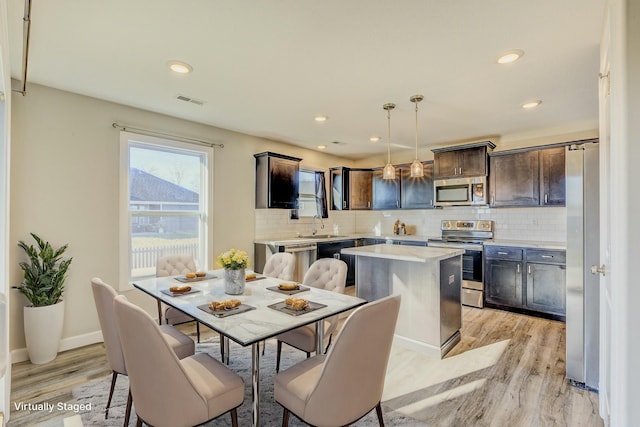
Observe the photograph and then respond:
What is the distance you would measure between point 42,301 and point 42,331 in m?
0.26

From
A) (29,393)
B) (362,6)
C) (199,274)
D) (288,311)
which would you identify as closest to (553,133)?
(362,6)

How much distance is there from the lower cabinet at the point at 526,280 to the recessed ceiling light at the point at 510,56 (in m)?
2.65

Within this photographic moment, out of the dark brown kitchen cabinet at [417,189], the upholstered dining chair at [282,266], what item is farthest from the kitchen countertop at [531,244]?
the upholstered dining chair at [282,266]

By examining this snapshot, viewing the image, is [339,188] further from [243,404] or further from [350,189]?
[243,404]

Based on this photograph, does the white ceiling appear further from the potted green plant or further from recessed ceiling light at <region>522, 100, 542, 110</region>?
the potted green plant

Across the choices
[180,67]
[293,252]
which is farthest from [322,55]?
[293,252]

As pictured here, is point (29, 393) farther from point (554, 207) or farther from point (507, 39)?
point (554, 207)

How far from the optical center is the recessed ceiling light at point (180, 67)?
252 centimetres

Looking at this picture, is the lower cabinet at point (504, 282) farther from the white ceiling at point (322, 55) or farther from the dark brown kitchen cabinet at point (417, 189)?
the white ceiling at point (322, 55)

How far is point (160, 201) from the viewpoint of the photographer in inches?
152

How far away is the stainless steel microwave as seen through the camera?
475 cm

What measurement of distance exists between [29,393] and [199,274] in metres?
1.42

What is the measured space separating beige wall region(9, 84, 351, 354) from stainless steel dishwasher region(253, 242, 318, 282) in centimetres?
152

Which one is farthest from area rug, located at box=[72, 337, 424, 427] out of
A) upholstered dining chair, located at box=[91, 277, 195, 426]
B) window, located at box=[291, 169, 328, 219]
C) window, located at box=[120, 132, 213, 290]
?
window, located at box=[291, 169, 328, 219]
